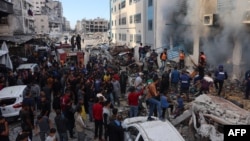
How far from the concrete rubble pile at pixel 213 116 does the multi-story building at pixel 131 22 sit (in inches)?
920

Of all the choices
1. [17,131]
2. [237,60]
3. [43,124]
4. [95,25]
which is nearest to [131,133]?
[43,124]

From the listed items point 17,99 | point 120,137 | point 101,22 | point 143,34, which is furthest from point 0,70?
point 101,22

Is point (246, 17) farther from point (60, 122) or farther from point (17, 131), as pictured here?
point (17, 131)

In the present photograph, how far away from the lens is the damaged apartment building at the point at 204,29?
14.4m

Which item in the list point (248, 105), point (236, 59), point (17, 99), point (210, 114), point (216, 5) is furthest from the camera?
point (216, 5)

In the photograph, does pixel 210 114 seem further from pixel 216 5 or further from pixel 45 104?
pixel 216 5

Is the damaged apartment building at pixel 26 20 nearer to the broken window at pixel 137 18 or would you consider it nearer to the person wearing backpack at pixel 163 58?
the person wearing backpack at pixel 163 58

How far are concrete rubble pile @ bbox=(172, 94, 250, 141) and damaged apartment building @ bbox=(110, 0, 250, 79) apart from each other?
23.6 feet

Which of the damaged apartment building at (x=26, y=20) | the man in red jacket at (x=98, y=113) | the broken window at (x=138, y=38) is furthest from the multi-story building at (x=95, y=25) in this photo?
the man in red jacket at (x=98, y=113)

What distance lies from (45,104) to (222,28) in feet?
38.2

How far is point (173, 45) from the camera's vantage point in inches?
896

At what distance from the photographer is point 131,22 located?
38.2 m

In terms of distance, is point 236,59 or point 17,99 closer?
point 17,99

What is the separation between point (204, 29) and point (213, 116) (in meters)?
11.6
